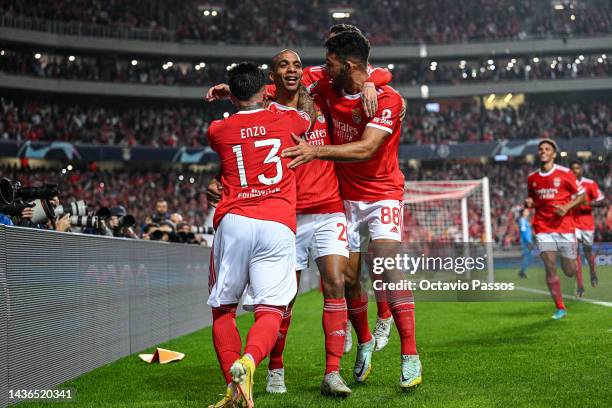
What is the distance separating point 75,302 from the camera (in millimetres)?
6926

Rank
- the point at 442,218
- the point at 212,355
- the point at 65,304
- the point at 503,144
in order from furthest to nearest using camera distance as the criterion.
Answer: the point at 503,144, the point at 442,218, the point at 212,355, the point at 65,304

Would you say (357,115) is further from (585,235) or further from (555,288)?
(585,235)

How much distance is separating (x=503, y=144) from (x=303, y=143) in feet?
155

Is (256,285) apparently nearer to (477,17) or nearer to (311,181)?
(311,181)

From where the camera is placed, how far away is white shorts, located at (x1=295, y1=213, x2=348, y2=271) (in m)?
6.04

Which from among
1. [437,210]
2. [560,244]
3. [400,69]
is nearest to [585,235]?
[560,244]

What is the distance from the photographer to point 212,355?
340 inches

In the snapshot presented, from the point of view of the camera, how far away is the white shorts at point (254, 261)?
4906 millimetres

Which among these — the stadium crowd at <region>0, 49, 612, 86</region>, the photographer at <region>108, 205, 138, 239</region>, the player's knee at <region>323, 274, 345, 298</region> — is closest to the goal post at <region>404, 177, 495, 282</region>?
the photographer at <region>108, 205, 138, 239</region>

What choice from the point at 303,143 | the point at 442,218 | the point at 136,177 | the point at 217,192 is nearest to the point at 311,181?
the point at 217,192

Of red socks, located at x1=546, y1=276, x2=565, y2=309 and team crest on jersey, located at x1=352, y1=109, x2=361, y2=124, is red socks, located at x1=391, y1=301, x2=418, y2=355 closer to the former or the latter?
team crest on jersey, located at x1=352, y1=109, x2=361, y2=124

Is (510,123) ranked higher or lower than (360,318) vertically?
higher

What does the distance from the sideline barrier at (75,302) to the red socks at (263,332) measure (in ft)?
5.87

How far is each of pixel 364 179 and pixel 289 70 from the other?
45.6 inches
